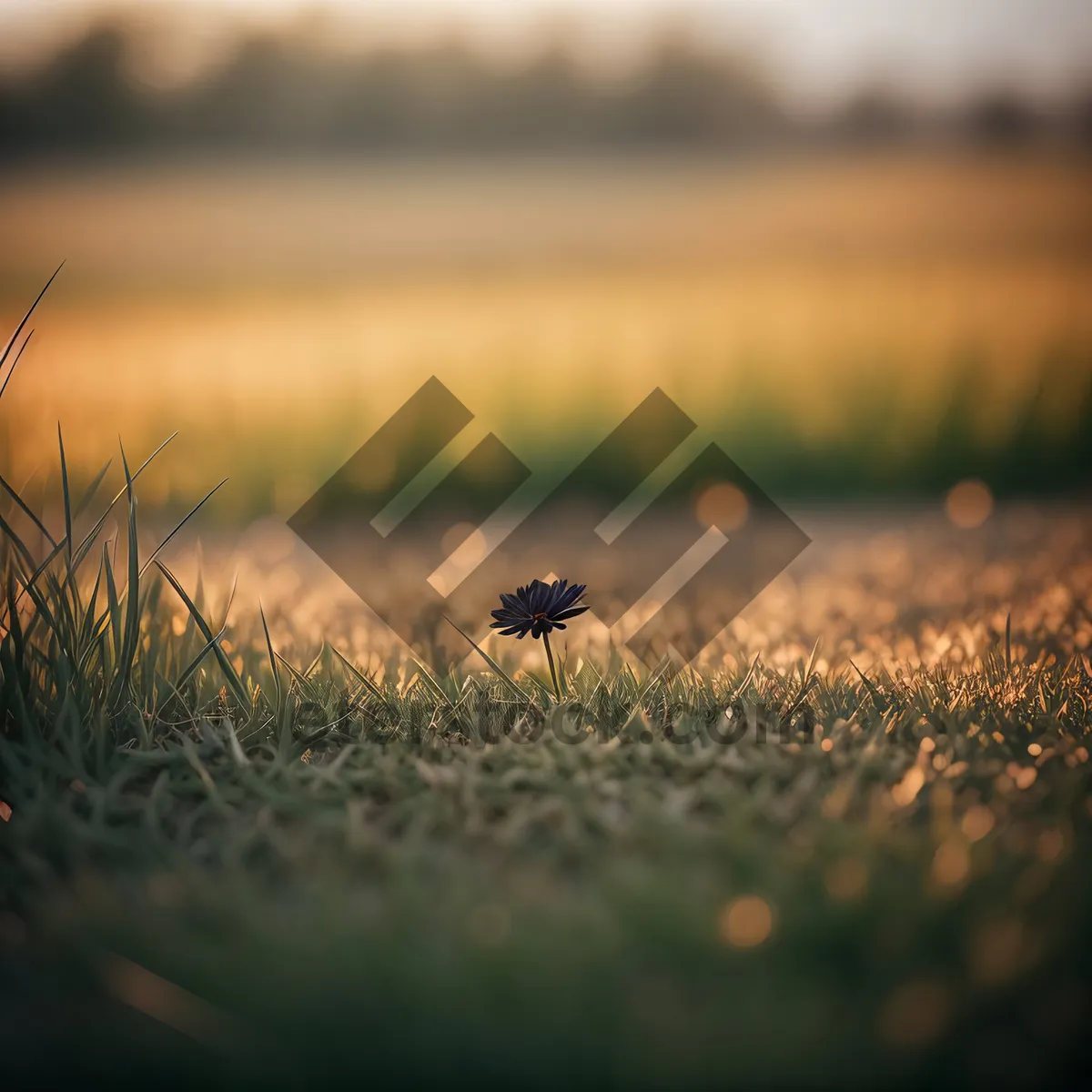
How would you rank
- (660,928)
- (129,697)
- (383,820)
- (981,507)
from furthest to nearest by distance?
1. (981,507)
2. (129,697)
3. (383,820)
4. (660,928)

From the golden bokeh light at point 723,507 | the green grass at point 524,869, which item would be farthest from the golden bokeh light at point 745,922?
the golden bokeh light at point 723,507

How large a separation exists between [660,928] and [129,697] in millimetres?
888

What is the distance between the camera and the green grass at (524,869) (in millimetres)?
895

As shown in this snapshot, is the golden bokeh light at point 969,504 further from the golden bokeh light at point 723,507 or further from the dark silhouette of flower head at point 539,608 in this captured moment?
the dark silhouette of flower head at point 539,608

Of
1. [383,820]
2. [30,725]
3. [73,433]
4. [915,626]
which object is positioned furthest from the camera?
[915,626]

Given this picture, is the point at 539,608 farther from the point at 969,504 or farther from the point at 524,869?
the point at 969,504

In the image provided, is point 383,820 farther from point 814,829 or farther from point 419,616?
point 419,616

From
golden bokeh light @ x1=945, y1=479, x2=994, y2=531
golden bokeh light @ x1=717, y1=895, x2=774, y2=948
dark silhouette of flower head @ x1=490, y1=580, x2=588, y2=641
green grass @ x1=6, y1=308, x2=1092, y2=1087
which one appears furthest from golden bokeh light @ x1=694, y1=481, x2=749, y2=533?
golden bokeh light @ x1=717, y1=895, x2=774, y2=948

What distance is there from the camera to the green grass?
90 centimetres

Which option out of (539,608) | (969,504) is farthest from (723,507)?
(539,608)

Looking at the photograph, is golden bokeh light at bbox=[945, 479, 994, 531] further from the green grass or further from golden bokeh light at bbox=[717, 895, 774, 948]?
golden bokeh light at bbox=[717, 895, 774, 948]

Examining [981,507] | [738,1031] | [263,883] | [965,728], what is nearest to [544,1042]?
[738,1031]

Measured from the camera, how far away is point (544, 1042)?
88 cm

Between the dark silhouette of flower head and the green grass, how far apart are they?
3.6 inches
